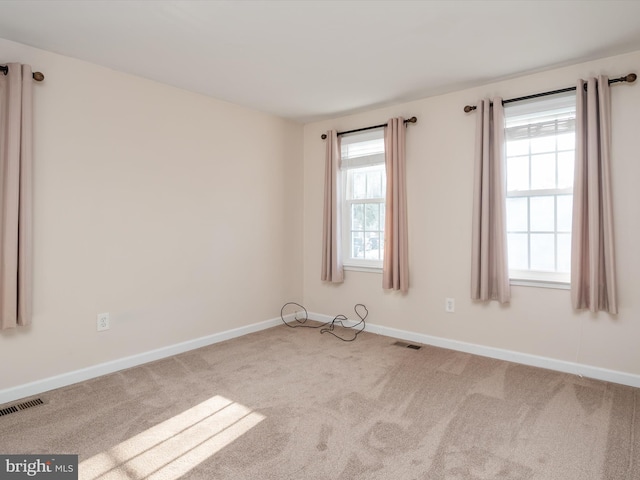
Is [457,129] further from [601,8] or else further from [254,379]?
[254,379]

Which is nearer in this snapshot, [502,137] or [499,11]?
[499,11]

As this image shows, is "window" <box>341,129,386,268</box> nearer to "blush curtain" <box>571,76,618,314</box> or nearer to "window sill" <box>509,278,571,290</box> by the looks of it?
"window sill" <box>509,278,571,290</box>

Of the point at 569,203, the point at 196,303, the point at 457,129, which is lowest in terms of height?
the point at 196,303

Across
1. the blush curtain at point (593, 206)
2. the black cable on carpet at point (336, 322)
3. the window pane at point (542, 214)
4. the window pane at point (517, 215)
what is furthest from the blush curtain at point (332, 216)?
the blush curtain at point (593, 206)

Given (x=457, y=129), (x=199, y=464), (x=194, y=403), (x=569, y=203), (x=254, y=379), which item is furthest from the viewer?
(x=457, y=129)

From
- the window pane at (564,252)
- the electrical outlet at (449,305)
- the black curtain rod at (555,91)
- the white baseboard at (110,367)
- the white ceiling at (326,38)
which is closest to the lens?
the white ceiling at (326,38)

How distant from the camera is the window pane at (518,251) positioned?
10.5 feet

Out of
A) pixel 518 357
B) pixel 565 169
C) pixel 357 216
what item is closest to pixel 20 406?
pixel 357 216

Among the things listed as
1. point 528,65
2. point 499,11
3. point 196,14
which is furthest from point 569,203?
point 196,14

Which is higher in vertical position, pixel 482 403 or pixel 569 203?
pixel 569 203

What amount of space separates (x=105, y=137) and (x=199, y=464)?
237cm

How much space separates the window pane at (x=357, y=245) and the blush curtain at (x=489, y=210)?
128 centimetres

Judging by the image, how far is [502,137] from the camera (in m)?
3.12

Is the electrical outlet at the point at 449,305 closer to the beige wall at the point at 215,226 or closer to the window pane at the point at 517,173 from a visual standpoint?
the beige wall at the point at 215,226
